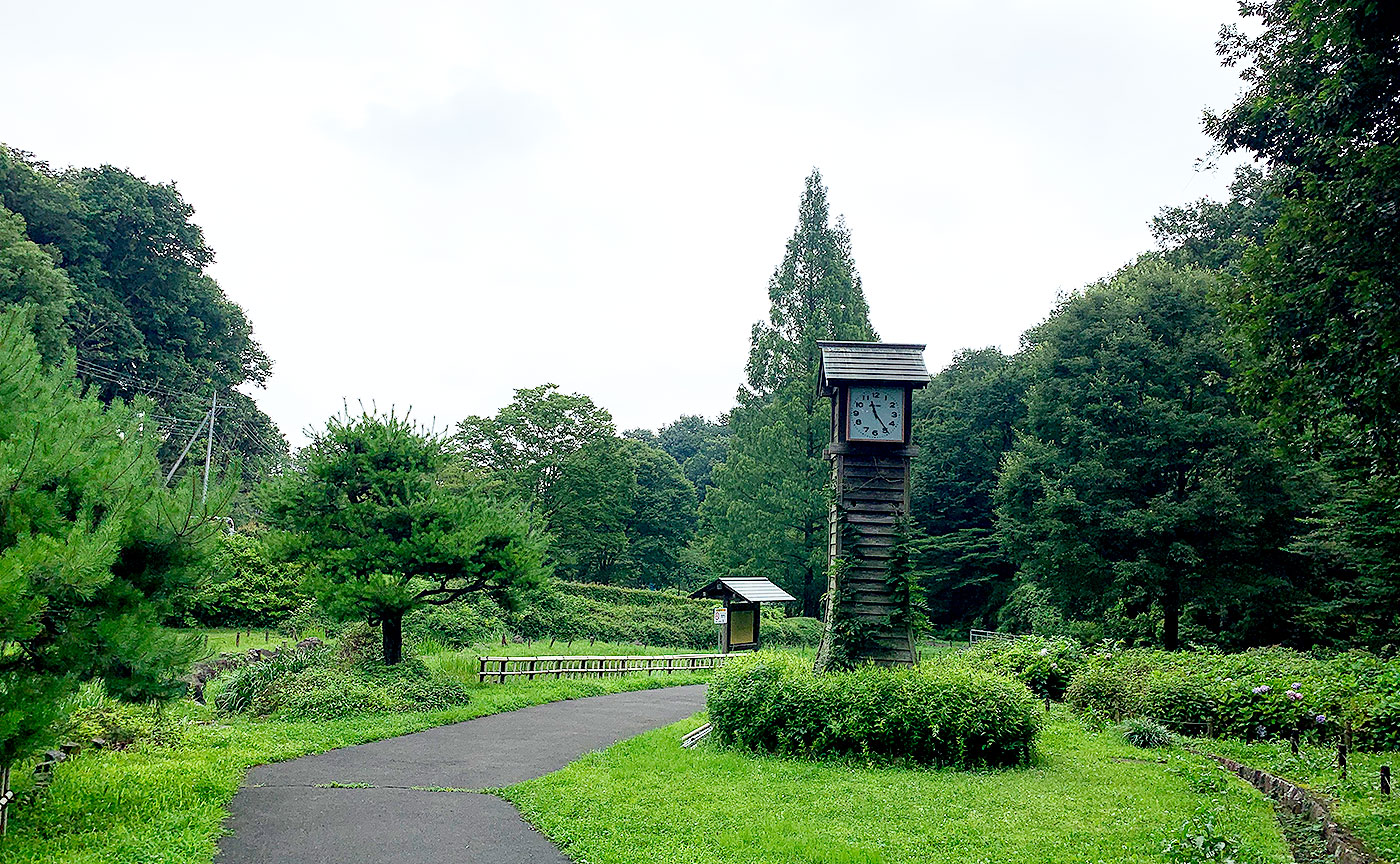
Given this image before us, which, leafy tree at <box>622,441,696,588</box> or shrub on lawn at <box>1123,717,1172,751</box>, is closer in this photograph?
shrub on lawn at <box>1123,717,1172,751</box>

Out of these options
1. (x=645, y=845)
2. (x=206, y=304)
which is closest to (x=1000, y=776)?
(x=645, y=845)

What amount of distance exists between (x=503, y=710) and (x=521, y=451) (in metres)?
25.7

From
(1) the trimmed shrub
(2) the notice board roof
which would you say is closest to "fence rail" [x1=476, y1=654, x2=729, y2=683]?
(2) the notice board roof

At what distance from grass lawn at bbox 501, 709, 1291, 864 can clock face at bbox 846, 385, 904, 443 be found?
5.02 metres

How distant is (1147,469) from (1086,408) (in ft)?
7.99

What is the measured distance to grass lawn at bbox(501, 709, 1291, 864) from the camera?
7.04 m

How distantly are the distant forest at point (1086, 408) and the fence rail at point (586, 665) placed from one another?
6.10m

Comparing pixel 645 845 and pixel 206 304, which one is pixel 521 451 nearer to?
pixel 206 304

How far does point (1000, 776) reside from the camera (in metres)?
10.3

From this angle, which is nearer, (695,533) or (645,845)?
(645,845)

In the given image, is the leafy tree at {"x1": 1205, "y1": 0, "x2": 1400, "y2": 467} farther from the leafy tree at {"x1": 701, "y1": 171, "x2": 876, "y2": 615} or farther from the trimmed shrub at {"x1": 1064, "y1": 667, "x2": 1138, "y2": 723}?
the leafy tree at {"x1": 701, "y1": 171, "x2": 876, "y2": 615}

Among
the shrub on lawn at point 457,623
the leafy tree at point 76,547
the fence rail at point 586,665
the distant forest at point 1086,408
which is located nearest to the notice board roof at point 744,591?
the fence rail at point 586,665

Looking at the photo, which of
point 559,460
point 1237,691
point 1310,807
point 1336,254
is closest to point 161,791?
point 1310,807

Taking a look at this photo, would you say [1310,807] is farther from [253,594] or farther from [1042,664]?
[253,594]
